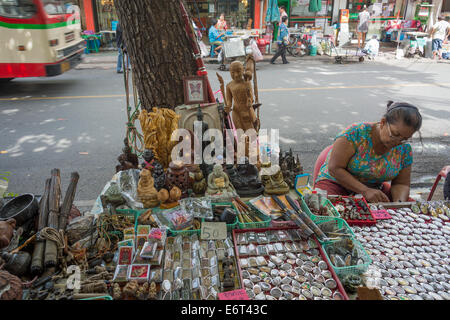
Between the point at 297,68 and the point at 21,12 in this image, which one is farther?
the point at 297,68

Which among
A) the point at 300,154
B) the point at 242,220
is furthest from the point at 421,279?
the point at 300,154

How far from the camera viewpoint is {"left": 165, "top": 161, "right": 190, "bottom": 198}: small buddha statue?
2570 mm

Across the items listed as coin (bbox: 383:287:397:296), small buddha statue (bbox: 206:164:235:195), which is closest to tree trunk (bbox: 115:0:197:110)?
small buddha statue (bbox: 206:164:235:195)

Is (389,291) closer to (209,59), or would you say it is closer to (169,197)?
(169,197)

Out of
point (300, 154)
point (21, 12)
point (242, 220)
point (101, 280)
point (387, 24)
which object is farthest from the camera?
point (387, 24)

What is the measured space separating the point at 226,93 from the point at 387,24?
53.3 feet

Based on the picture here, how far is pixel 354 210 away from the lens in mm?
2500

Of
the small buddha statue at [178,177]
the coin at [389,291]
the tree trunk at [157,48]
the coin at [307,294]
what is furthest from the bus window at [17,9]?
the coin at [389,291]

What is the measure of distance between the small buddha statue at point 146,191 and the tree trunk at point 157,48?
3.65 feet

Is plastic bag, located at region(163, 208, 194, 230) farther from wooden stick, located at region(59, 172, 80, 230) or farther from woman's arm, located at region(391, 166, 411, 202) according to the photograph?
woman's arm, located at region(391, 166, 411, 202)

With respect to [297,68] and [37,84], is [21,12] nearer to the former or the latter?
[37,84]

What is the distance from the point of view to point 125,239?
6.84ft

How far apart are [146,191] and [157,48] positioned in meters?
1.52

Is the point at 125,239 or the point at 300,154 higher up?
the point at 125,239
